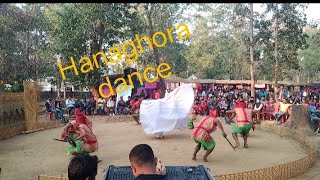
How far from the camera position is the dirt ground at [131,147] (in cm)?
928

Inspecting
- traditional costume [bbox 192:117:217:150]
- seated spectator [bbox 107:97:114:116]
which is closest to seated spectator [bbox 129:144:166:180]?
traditional costume [bbox 192:117:217:150]

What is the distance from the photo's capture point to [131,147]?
12203 millimetres

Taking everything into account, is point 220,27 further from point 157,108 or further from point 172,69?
point 157,108

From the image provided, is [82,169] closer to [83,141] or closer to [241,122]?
[83,141]

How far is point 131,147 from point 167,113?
80.5 inches

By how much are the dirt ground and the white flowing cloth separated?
0.53 metres

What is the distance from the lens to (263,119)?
67.4 ft

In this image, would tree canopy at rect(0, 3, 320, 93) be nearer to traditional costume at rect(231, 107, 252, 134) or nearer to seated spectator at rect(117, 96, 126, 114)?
seated spectator at rect(117, 96, 126, 114)

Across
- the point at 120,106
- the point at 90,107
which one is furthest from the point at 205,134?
the point at 90,107

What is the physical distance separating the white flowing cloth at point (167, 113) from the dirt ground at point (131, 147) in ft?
1.75

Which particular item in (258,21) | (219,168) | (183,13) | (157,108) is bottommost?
(219,168)

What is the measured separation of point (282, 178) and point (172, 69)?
32.4 meters

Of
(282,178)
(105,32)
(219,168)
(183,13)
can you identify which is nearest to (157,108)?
(219,168)

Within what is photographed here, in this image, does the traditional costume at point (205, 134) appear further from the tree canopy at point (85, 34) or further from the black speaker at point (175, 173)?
the tree canopy at point (85, 34)
